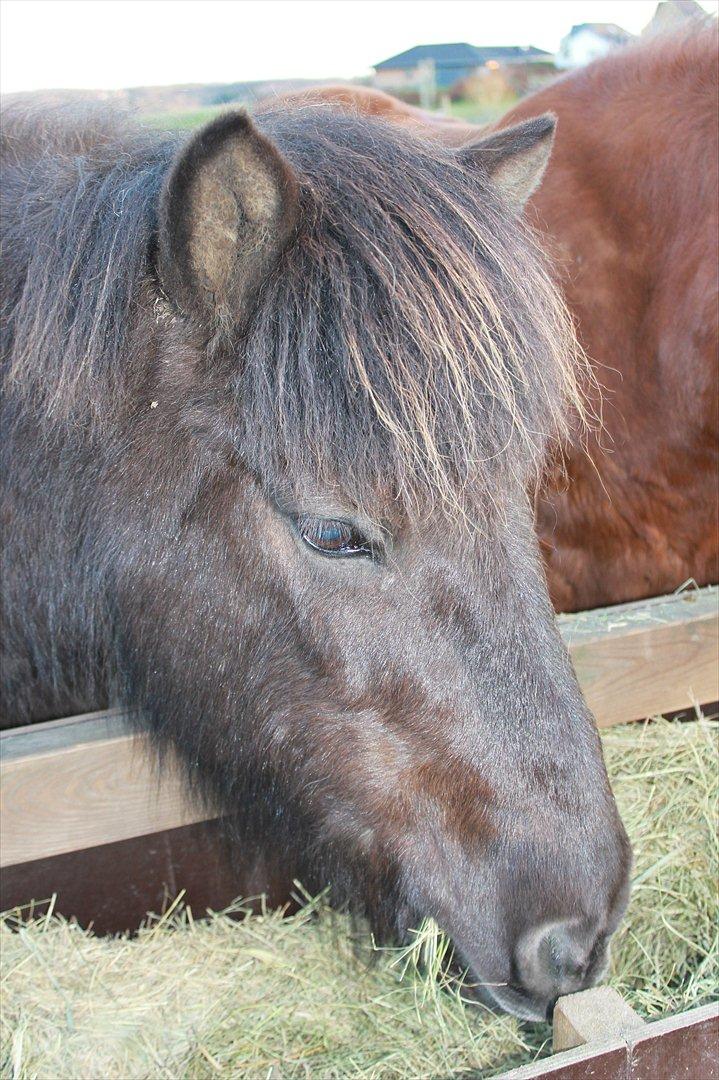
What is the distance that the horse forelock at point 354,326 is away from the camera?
140cm

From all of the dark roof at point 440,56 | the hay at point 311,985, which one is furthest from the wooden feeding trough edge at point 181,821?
the dark roof at point 440,56

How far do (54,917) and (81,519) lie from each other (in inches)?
44.6

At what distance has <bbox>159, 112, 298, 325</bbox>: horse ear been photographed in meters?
1.25

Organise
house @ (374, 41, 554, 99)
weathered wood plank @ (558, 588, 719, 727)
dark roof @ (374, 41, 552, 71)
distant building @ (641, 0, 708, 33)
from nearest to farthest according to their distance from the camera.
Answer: weathered wood plank @ (558, 588, 719, 727), distant building @ (641, 0, 708, 33), house @ (374, 41, 554, 99), dark roof @ (374, 41, 552, 71)

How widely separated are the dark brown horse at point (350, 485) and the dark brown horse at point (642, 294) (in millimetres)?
1597

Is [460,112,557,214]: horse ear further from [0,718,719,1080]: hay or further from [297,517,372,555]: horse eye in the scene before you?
[0,718,719,1080]: hay

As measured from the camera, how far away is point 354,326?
1.41 meters

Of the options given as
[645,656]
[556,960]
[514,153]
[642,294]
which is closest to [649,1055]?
[556,960]

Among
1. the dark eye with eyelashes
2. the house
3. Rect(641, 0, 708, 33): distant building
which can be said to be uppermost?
the house

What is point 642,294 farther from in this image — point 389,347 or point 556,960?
point 556,960

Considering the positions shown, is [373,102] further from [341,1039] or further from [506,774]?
[341,1039]

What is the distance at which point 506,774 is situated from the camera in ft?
4.80

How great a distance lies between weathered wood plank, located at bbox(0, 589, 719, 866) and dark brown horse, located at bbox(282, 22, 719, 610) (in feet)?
2.74

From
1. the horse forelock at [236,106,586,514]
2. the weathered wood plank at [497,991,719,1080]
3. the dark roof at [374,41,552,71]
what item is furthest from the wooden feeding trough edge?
the dark roof at [374,41,552,71]
